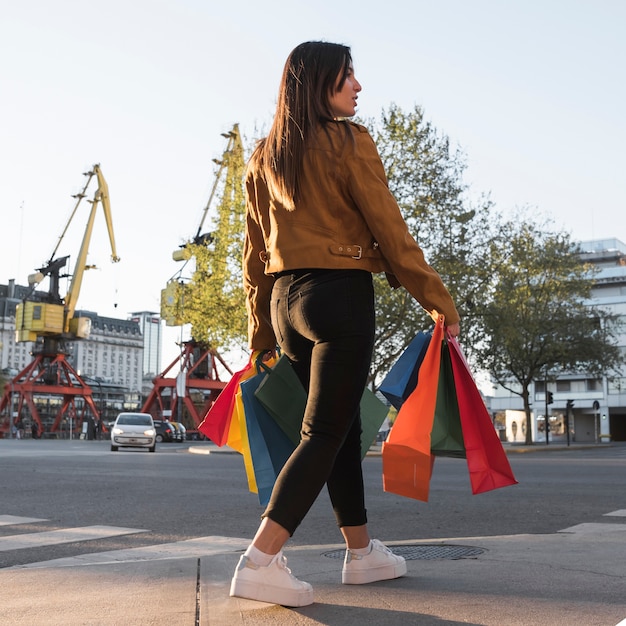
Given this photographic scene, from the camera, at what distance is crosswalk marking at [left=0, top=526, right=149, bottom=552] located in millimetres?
5664

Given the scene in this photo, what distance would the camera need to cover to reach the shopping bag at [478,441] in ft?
10.5

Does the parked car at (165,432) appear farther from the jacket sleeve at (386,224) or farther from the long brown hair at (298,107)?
the jacket sleeve at (386,224)

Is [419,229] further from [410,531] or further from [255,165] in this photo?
[255,165]

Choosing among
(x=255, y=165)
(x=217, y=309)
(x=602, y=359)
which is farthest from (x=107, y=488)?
(x=602, y=359)

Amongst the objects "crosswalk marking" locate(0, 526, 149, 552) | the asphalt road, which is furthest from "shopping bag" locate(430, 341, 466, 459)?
"crosswalk marking" locate(0, 526, 149, 552)

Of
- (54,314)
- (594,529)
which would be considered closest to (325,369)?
(594,529)

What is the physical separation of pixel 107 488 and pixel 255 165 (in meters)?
8.12

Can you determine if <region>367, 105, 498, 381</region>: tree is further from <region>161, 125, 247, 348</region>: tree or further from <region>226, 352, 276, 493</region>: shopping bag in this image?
<region>226, 352, 276, 493</region>: shopping bag

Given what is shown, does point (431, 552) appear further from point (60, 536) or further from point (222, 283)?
point (222, 283)

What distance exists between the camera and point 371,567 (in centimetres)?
320

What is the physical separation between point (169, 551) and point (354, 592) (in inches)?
92.2

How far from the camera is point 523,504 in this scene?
855 centimetres

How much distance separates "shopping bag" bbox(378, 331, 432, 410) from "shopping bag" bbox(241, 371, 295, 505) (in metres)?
0.41

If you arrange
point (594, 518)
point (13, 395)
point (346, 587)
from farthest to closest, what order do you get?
point (13, 395) → point (594, 518) → point (346, 587)
